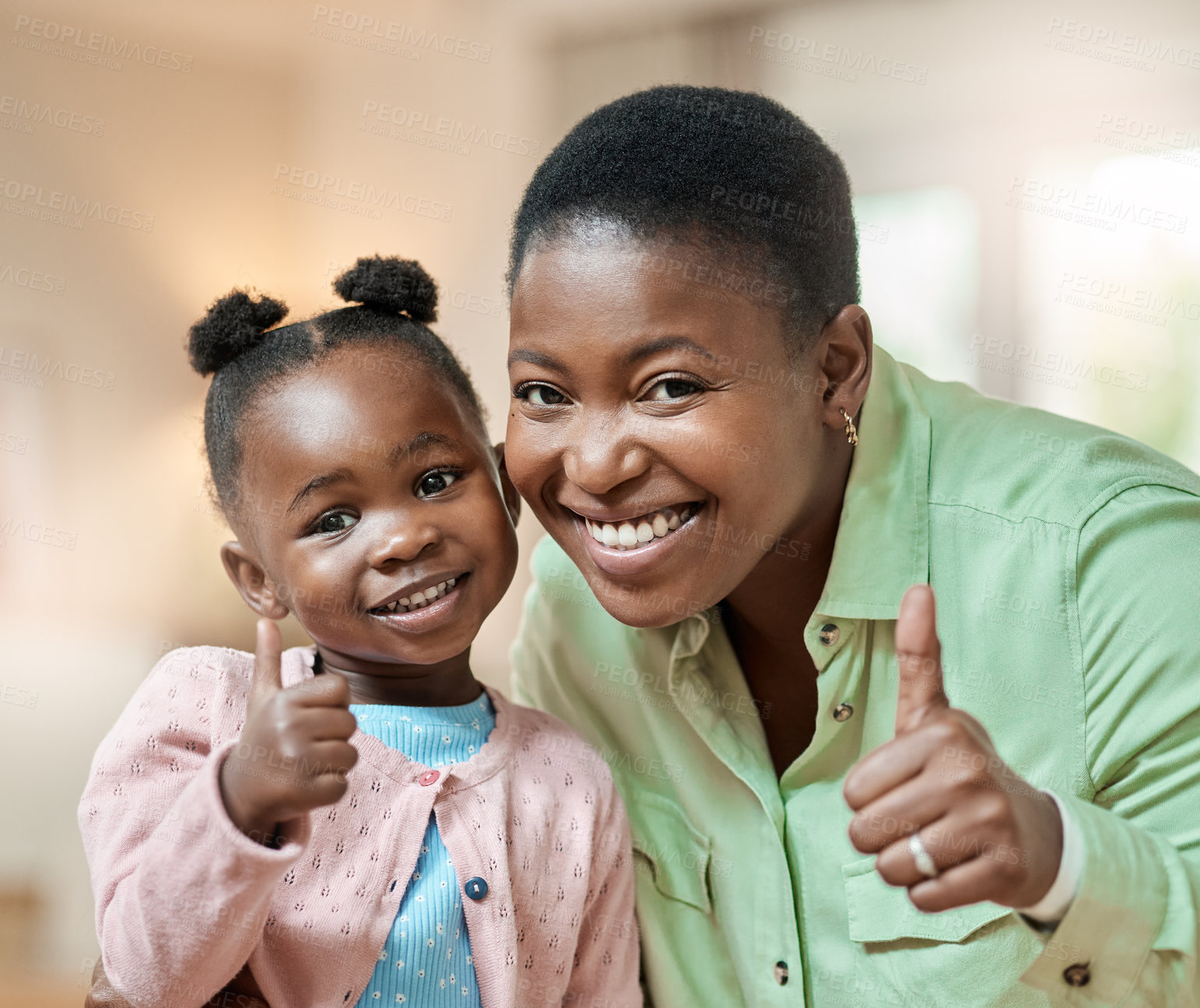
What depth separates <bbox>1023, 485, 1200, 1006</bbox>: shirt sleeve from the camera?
0.98 meters

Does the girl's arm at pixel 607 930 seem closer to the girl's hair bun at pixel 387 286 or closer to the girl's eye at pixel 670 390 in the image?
the girl's eye at pixel 670 390

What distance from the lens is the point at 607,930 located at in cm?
134

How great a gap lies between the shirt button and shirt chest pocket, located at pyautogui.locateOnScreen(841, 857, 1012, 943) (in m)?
0.16

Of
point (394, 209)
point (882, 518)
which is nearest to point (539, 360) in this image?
point (882, 518)

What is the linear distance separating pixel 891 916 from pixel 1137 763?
0.33 m

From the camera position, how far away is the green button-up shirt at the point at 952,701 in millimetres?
1090

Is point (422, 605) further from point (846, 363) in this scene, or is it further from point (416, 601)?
point (846, 363)

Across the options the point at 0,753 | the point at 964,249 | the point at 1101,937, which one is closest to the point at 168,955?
the point at 1101,937

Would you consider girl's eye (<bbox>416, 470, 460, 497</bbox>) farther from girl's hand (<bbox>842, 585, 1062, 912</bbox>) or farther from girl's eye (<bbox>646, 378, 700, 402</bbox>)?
girl's hand (<bbox>842, 585, 1062, 912</bbox>)

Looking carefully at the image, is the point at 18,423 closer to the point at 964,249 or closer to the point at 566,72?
the point at 566,72

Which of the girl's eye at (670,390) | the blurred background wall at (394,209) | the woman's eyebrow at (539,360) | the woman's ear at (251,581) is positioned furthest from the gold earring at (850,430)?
the blurred background wall at (394,209)

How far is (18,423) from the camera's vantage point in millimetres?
3105

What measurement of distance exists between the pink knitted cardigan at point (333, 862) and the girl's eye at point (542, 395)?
386 mm

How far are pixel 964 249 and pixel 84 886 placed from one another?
3.07 m
